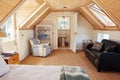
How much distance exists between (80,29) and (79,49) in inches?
45.7

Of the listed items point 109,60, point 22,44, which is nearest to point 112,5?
point 109,60

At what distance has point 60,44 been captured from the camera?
895 cm

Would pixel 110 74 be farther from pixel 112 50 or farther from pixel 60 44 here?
pixel 60 44

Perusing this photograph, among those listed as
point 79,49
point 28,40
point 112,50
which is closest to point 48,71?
point 112,50

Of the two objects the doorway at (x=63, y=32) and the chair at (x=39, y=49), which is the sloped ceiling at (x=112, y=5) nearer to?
the chair at (x=39, y=49)

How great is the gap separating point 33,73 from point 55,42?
555 cm

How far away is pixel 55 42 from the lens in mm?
7766

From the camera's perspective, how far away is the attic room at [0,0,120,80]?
234 cm

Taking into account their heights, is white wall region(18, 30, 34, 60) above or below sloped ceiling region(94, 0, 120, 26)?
below

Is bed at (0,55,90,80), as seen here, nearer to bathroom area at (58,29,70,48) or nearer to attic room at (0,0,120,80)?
attic room at (0,0,120,80)

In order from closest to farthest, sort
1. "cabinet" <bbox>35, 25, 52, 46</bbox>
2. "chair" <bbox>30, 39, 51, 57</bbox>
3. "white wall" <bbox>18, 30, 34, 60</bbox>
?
"white wall" <bbox>18, 30, 34, 60</bbox>, "chair" <bbox>30, 39, 51, 57</bbox>, "cabinet" <bbox>35, 25, 52, 46</bbox>

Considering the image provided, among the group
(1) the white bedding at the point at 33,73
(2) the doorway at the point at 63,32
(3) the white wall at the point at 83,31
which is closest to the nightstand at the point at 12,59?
(1) the white bedding at the point at 33,73

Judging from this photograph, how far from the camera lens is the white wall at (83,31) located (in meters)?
7.55

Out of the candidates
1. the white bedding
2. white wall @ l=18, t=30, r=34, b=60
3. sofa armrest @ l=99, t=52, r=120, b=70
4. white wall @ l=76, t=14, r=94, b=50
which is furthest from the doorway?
the white bedding
